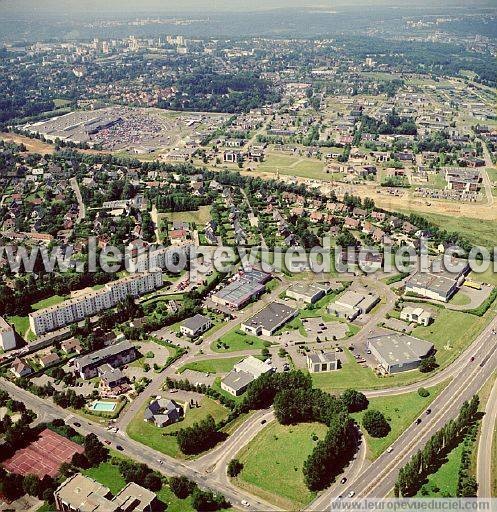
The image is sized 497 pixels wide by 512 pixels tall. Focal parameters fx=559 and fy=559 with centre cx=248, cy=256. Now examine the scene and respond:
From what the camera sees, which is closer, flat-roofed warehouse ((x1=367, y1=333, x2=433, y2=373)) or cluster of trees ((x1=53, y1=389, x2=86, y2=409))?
cluster of trees ((x1=53, y1=389, x2=86, y2=409))

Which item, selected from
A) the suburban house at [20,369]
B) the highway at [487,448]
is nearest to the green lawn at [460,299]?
the highway at [487,448]

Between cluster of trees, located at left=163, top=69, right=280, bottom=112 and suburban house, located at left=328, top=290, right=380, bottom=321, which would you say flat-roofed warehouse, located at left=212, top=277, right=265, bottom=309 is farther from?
cluster of trees, located at left=163, top=69, right=280, bottom=112

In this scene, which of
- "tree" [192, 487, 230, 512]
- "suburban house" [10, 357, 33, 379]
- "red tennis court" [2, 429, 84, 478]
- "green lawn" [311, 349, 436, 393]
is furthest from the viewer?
"suburban house" [10, 357, 33, 379]

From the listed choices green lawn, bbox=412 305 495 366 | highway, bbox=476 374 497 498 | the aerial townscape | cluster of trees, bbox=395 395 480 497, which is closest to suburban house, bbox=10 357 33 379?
the aerial townscape

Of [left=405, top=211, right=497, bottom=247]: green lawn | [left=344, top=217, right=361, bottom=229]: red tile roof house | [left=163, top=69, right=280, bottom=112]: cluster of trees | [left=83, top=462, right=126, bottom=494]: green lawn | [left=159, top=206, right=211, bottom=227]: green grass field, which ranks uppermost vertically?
[left=163, top=69, right=280, bottom=112]: cluster of trees

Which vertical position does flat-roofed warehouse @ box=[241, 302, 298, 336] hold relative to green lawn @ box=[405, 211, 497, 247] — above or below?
below

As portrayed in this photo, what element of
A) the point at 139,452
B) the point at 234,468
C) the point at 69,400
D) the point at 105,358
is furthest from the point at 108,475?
the point at 105,358
